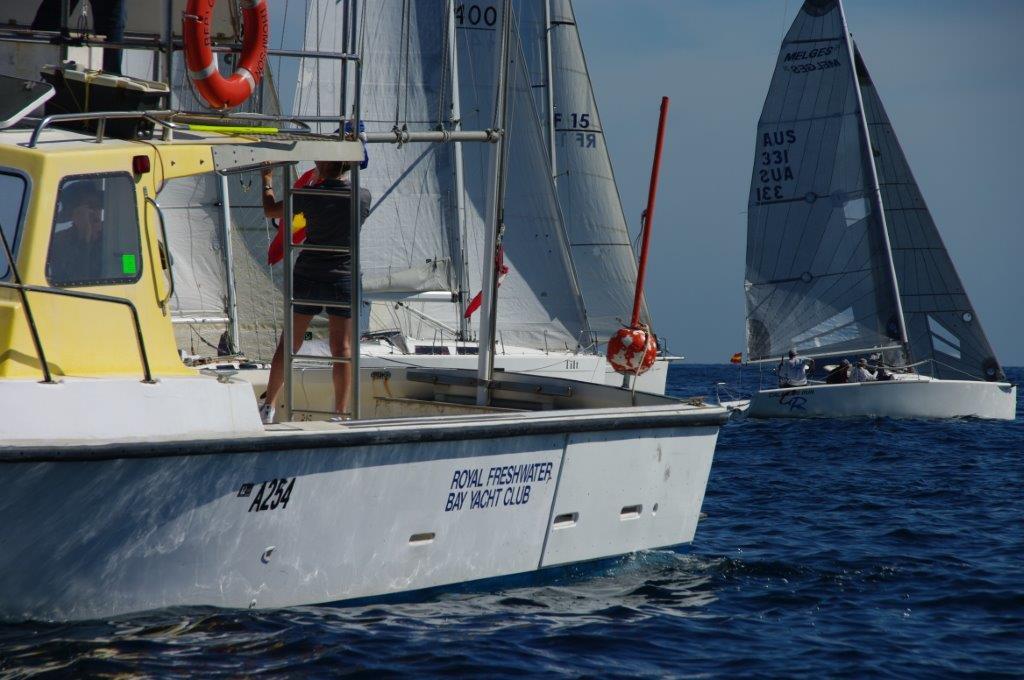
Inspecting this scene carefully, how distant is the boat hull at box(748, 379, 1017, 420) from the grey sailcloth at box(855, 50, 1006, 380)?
3.24 meters

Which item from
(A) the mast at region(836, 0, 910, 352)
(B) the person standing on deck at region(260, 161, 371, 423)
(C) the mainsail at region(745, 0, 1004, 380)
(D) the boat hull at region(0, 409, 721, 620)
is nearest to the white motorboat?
(C) the mainsail at region(745, 0, 1004, 380)

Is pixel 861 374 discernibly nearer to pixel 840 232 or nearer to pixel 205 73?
pixel 840 232

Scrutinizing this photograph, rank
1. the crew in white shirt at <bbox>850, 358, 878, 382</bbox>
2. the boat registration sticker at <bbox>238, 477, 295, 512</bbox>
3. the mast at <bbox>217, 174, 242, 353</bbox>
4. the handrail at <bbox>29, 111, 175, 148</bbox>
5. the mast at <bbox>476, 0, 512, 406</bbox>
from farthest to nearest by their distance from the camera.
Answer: the crew in white shirt at <bbox>850, 358, 878, 382</bbox> → the mast at <bbox>217, 174, 242, 353</bbox> → the mast at <bbox>476, 0, 512, 406</bbox> → the boat registration sticker at <bbox>238, 477, 295, 512</bbox> → the handrail at <bbox>29, 111, 175, 148</bbox>

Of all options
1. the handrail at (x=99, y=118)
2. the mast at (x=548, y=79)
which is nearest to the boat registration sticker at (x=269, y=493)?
the handrail at (x=99, y=118)

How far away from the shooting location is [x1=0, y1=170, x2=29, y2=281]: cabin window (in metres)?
6.62

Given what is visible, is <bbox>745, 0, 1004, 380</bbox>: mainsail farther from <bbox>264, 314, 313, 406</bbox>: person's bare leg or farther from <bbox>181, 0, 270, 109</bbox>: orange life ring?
<bbox>181, 0, 270, 109</bbox>: orange life ring

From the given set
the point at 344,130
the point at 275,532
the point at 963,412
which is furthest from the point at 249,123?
the point at 963,412

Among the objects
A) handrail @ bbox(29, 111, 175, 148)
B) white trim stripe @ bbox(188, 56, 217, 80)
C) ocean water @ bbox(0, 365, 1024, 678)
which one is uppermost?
white trim stripe @ bbox(188, 56, 217, 80)

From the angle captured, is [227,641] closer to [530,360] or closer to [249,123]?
[249,123]

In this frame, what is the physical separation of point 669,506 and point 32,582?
451cm

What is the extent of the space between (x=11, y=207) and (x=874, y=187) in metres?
27.1

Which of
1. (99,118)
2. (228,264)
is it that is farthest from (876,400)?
(99,118)

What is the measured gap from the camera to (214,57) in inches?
302

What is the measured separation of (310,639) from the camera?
22.3 ft
